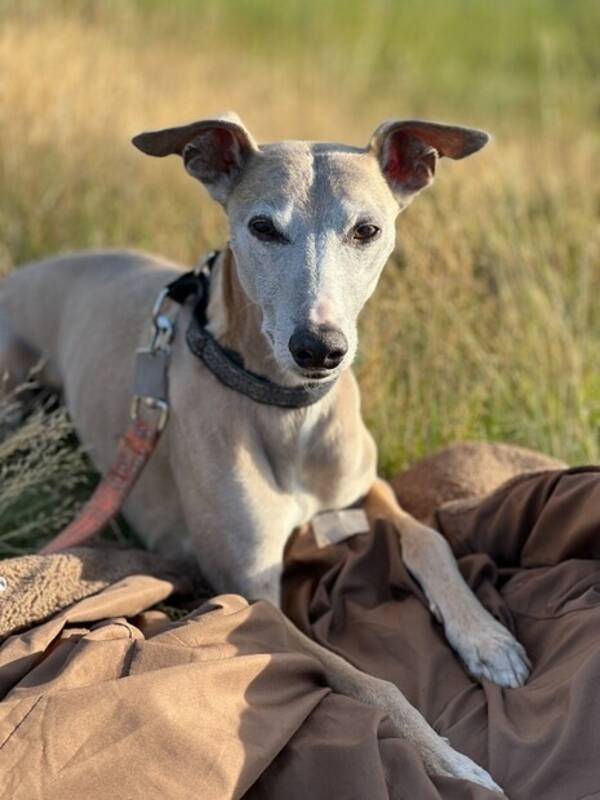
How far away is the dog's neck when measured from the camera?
3559mm

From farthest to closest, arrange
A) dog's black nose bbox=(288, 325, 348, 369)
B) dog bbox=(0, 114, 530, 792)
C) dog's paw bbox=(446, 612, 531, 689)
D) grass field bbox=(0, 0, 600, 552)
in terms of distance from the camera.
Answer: grass field bbox=(0, 0, 600, 552), dog's paw bbox=(446, 612, 531, 689), dog bbox=(0, 114, 530, 792), dog's black nose bbox=(288, 325, 348, 369)

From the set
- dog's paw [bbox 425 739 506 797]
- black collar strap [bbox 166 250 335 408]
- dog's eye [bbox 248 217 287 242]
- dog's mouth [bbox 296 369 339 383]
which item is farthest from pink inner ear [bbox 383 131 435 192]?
dog's paw [bbox 425 739 506 797]

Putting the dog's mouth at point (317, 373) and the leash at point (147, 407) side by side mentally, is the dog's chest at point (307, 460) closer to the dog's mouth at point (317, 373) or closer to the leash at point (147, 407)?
the leash at point (147, 407)

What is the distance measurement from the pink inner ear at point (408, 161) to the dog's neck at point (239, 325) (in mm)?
556

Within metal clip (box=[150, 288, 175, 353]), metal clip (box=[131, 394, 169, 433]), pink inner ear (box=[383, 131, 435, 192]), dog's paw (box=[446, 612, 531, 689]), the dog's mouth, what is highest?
pink inner ear (box=[383, 131, 435, 192])

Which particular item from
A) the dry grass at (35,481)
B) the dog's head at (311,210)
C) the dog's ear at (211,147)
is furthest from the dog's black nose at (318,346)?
the dry grass at (35,481)

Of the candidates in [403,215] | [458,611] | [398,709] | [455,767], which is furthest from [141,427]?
[403,215]

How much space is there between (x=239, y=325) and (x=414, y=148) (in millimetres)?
752

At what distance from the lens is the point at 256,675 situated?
3.01 meters

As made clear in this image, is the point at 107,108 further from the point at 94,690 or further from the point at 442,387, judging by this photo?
the point at 94,690

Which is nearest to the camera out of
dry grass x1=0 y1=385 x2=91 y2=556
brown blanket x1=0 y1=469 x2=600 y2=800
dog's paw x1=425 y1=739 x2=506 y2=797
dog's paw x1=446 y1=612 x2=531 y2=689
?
brown blanket x1=0 y1=469 x2=600 y2=800

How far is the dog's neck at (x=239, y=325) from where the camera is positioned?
356 centimetres

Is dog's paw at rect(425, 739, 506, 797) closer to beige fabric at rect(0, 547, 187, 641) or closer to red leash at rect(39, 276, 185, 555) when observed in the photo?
beige fabric at rect(0, 547, 187, 641)

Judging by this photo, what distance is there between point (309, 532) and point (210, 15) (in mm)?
8036
